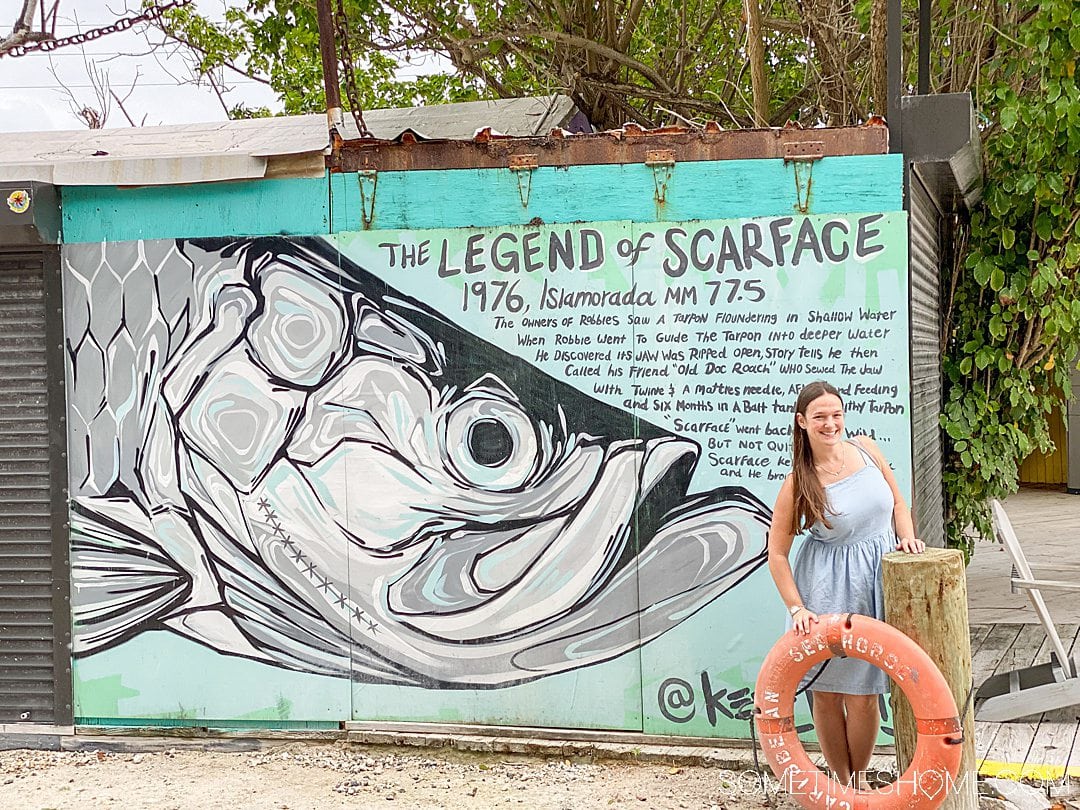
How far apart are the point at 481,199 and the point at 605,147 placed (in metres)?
0.61

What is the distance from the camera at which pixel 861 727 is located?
422cm

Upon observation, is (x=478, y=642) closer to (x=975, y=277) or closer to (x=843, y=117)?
(x=975, y=277)

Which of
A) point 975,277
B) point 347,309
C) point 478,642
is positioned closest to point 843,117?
point 975,277

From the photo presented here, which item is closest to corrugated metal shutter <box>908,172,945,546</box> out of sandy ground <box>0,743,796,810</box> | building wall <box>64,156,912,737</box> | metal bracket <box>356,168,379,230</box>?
building wall <box>64,156,912,737</box>

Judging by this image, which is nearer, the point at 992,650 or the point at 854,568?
the point at 854,568

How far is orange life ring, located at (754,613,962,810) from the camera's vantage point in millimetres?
3857

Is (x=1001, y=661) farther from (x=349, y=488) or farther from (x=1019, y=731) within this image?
(x=349, y=488)

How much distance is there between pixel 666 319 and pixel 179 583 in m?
2.64

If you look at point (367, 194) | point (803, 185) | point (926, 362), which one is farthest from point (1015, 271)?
point (367, 194)

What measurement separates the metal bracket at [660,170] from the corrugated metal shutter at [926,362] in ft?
3.41

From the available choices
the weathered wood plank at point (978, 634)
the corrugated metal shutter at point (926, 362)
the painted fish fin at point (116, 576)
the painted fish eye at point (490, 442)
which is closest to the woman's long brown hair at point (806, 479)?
the corrugated metal shutter at point (926, 362)

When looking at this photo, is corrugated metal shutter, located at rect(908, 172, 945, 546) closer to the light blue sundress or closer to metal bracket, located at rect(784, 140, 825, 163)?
metal bracket, located at rect(784, 140, 825, 163)

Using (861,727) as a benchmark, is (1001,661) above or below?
below

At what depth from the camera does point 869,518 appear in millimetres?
4125
